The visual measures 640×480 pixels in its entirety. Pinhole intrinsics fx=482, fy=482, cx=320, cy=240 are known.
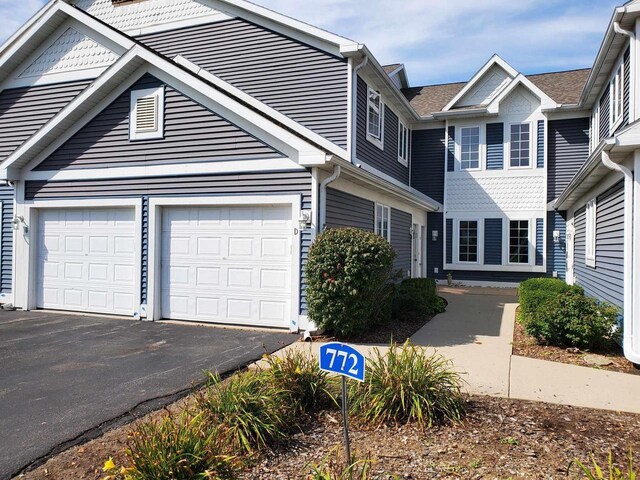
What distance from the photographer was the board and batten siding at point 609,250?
7410mm

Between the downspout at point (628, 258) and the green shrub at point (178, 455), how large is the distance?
582 cm

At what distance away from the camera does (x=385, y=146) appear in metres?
14.5

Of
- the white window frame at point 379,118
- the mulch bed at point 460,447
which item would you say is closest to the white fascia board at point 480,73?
the white window frame at point 379,118

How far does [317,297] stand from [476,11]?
671cm

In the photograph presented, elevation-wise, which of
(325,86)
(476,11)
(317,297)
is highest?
(476,11)

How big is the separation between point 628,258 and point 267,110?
334 inches

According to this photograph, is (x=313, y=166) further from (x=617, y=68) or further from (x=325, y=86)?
(x=617, y=68)

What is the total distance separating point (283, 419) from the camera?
13.9ft

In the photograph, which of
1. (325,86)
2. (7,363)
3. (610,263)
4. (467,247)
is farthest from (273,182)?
(467,247)

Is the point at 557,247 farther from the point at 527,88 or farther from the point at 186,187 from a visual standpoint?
the point at 186,187

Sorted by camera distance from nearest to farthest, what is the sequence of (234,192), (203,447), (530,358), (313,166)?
(203,447)
(530,358)
(313,166)
(234,192)

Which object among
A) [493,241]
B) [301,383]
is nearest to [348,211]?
[301,383]

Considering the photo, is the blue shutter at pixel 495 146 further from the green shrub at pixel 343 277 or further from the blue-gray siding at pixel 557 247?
the green shrub at pixel 343 277

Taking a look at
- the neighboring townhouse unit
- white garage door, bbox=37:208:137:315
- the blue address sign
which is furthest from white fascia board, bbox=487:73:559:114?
the blue address sign
